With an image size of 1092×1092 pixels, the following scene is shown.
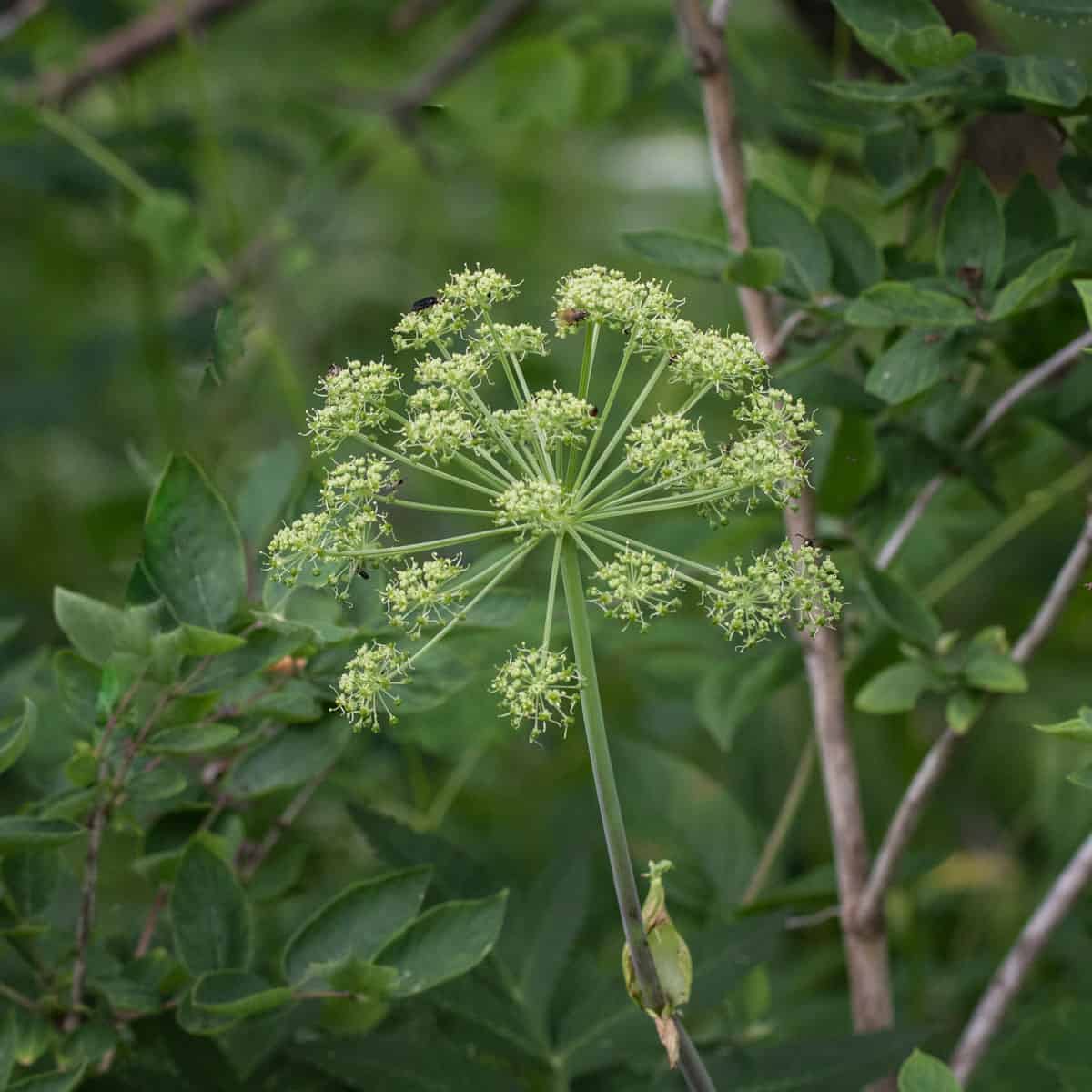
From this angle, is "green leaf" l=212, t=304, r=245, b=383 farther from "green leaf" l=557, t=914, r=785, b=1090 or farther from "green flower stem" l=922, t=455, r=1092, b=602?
"green flower stem" l=922, t=455, r=1092, b=602

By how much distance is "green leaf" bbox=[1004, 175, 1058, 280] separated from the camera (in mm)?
1438

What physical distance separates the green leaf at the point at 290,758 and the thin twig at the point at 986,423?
65 centimetres

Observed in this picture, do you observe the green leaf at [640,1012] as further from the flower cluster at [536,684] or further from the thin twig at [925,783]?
the flower cluster at [536,684]

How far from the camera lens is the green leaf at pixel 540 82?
2.40 metres

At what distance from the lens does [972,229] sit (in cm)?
141

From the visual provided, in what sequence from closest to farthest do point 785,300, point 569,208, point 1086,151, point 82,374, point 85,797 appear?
1. point 85,797
2. point 1086,151
3. point 785,300
4. point 82,374
5. point 569,208

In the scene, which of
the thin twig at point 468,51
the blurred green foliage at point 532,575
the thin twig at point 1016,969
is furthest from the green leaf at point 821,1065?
the thin twig at point 468,51

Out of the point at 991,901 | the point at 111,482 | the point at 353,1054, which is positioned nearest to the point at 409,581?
the point at 353,1054

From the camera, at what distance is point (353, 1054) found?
1.33 meters

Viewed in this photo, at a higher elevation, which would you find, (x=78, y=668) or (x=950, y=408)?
(x=950, y=408)

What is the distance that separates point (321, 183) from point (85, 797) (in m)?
2.08

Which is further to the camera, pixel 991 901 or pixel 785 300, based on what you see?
pixel 991 901

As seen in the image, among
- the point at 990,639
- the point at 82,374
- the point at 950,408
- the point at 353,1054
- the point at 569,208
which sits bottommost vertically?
the point at 353,1054

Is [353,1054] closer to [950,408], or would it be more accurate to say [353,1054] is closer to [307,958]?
[307,958]
